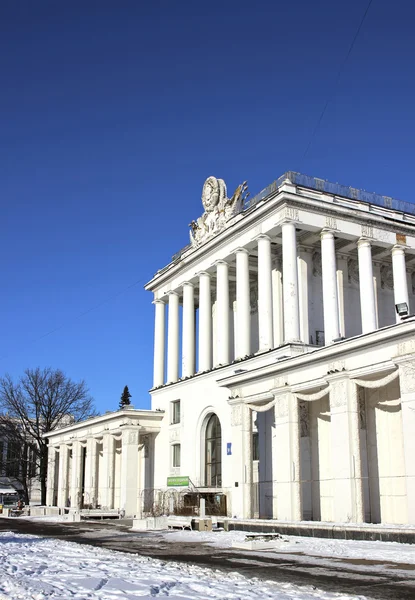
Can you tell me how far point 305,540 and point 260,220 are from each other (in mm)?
23027

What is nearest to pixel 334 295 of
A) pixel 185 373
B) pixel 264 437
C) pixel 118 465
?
pixel 264 437

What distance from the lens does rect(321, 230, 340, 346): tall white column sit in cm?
3928

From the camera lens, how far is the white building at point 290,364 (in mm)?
28078

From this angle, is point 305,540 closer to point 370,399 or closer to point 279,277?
point 370,399

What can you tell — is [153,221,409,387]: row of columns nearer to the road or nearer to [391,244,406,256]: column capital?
[391,244,406,256]: column capital

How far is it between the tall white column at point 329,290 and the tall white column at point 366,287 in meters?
1.81

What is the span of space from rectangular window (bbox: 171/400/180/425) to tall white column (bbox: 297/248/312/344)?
12.6 metres

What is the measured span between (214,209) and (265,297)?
36.6 ft

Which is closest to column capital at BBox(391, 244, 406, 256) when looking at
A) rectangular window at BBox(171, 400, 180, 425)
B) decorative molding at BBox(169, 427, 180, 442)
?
rectangular window at BBox(171, 400, 180, 425)

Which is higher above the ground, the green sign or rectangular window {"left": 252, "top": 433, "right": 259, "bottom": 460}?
rectangular window {"left": 252, "top": 433, "right": 259, "bottom": 460}

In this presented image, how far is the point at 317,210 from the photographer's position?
41531mm

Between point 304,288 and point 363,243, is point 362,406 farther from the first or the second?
point 363,243

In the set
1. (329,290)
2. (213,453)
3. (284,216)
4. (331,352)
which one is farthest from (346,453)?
(213,453)

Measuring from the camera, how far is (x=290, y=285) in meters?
39.3
